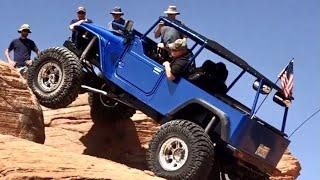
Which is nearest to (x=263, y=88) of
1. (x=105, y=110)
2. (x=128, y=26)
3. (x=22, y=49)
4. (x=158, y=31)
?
(x=158, y=31)

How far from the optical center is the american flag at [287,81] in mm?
11008

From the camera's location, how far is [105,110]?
46.1ft

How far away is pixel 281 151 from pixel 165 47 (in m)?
2.59

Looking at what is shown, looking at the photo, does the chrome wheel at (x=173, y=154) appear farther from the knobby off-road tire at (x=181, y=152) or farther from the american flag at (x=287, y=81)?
the american flag at (x=287, y=81)

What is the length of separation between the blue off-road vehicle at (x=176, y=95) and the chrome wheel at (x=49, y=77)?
0.02 m

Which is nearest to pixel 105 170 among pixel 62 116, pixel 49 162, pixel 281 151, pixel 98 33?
pixel 49 162

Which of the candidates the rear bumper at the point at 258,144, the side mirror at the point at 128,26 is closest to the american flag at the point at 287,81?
the rear bumper at the point at 258,144

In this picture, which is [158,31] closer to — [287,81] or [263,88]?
[263,88]

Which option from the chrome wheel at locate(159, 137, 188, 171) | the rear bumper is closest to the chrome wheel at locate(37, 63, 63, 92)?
the chrome wheel at locate(159, 137, 188, 171)

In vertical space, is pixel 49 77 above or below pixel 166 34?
below

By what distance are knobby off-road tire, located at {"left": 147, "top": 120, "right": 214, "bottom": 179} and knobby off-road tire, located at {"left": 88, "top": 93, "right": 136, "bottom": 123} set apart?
326 centimetres

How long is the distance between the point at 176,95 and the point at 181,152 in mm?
1056

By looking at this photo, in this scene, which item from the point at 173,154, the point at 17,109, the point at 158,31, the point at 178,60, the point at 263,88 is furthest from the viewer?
the point at 158,31

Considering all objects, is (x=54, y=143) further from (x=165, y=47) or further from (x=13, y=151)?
(x=13, y=151)
